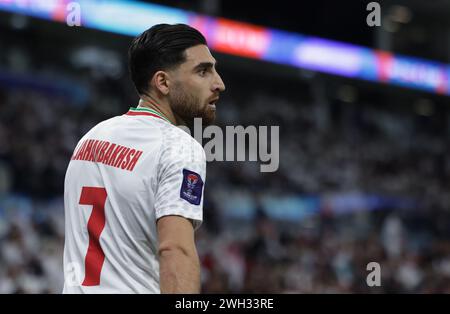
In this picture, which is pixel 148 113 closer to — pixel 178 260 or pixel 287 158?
pixel 178 260

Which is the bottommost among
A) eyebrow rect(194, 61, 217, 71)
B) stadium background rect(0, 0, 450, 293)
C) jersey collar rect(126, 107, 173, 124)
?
jersey collar rect(126, 107, 173, 124)

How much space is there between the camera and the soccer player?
2.27 m

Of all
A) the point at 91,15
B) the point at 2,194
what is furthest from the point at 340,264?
the point at 91,15

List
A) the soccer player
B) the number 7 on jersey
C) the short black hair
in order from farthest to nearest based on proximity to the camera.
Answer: the short black hair, the number 7 on jersey, the soccer player

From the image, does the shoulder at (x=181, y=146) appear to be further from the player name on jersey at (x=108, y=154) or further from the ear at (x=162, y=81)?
the ear at (x=162, y=81)

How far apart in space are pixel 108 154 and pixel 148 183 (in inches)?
7.9

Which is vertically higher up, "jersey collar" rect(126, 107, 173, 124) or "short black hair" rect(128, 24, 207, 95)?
"short black hair" rect(128, 24, 207, 95)

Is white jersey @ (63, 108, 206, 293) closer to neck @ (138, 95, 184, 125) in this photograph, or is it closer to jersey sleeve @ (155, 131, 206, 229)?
jersey sleeve @ (155, 131, 206, 229)

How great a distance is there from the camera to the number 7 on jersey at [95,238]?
2412 millimetres

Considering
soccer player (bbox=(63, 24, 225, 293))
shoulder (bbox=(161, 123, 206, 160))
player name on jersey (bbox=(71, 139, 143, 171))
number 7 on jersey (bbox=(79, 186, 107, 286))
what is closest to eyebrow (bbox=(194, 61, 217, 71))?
soccer player (bbox=(63, 24, 225, 293))

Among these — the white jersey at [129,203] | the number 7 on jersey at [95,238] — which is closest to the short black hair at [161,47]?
the white jersey at [129,203]

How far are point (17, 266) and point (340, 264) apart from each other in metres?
5.39

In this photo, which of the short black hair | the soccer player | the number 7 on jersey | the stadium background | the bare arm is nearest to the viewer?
the bare arm

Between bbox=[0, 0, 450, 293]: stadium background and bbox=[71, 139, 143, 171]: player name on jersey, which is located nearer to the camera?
bbox=[71, 139, 143, 171]: player name on jersey
